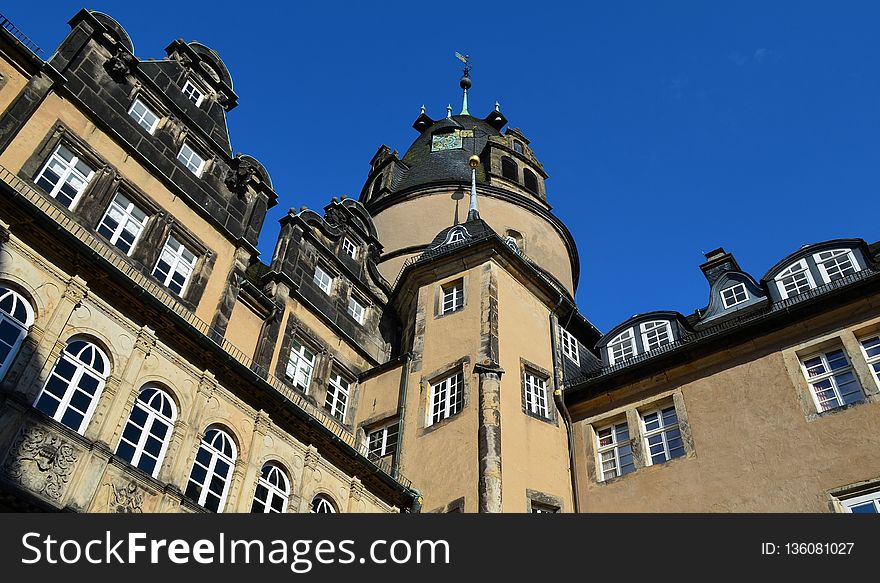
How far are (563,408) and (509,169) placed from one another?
18.2 m

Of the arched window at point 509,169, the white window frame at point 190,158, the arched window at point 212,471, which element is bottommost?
the arched window at point 212,471

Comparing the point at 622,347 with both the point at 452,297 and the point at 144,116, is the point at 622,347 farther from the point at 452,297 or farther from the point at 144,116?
Answer: the point at 144,116

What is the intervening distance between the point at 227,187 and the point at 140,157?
119 inches

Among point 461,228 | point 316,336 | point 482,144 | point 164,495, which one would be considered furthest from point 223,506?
point 482,144

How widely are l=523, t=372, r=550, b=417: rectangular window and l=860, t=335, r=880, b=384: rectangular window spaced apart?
820 cm

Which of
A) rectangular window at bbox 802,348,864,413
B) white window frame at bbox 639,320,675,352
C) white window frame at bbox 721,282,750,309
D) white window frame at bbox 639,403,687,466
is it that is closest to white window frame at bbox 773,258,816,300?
white window frame at bbox 721,282,750,309

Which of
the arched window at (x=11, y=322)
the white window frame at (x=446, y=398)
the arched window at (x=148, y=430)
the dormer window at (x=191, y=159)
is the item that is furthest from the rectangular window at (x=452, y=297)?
the arched window at (x=11, y=322)

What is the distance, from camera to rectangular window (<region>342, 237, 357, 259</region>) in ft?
92.9

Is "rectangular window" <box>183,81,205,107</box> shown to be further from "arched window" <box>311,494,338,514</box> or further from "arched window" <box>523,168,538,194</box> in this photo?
"arched window" <box>523,168,538,194</box>

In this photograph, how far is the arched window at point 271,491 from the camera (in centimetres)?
1724

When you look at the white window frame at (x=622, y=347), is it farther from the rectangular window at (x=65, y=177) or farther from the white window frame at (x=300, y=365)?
the rectangular window at (x=65, y=177)

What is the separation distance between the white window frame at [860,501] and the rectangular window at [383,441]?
36.4 feet

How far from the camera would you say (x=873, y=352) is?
19.6 m

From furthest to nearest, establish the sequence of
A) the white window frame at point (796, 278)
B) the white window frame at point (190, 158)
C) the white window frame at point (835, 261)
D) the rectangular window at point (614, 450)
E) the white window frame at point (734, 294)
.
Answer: the white window frame at point (734, 294)
the white window frame at point (796, 278)
the white window frame at point (835, 261)
the white window frame at point (190, 158)
the rectangular window at point (614, 450)
